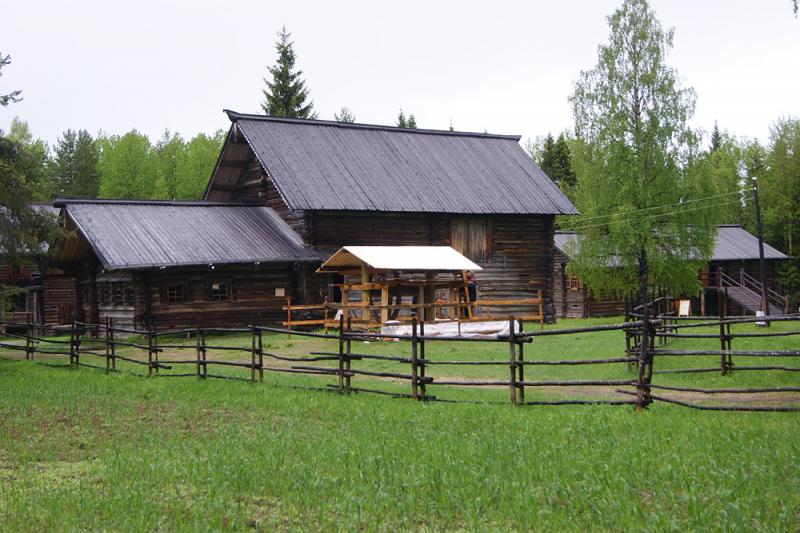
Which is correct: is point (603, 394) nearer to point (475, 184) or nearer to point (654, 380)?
point (654, 380)

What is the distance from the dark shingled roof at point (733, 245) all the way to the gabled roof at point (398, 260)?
18.1 metres

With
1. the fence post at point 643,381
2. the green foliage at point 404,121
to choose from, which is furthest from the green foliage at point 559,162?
the fence post at point 643,381

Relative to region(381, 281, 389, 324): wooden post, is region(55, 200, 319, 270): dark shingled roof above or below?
above

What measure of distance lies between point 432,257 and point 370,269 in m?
2.87

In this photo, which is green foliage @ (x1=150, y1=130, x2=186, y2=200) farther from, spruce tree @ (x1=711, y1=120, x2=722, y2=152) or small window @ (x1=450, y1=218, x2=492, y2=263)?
Answer: spruce tree @ (x1=711, y1=120, x2=722, y2=152)

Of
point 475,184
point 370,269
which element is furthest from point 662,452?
point 475,184

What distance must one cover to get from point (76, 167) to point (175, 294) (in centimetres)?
6223

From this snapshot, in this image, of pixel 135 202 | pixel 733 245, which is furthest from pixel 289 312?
pixel 733 245

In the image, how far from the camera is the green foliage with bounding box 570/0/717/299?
3756 centimetres

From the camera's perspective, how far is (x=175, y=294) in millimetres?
31750

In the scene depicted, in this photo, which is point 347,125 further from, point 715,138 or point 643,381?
point 715,138

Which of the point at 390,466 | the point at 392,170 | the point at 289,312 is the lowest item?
the point at 390,466

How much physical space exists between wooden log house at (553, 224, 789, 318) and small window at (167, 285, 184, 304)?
18525 millimetres

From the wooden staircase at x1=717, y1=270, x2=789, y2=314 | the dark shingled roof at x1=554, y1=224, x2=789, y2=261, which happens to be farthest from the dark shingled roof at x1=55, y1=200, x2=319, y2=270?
the wooden staircase at x1=717, y1=270, x2=789, y2=314
